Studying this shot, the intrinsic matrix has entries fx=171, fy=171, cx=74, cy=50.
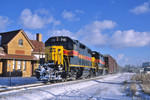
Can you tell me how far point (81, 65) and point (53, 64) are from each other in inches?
222

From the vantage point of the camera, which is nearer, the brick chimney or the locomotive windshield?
the locomotive windshield

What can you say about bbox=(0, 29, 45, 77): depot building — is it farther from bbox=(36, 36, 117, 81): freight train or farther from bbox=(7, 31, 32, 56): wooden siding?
bbox=(36, 36, 117, 81): freight train

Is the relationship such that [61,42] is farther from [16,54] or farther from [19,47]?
[19,47]

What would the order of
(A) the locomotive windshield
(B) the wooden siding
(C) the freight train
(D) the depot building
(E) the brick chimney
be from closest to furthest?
1. (C) the freight train
2. (A) the locomotive windshield
3. (D) the depot building
4. (B) the wooden siding
5. (E) the brick chimney

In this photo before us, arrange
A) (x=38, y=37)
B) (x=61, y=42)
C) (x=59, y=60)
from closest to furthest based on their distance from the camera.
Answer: (x=59, y=60)
(x=61, y=42)
(x=38, y=37)

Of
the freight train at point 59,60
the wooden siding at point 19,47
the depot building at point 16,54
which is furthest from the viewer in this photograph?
the wooden siding at point 19,47

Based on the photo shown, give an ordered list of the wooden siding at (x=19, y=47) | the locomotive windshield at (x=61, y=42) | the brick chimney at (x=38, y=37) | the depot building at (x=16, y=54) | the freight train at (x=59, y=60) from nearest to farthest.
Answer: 1. the freight train at (x=59, y=60)
2. the locomotive windshield at (x=61, y=42)
3. the depot building at (x=16, y=54)
4. the wooden siding at (x=19, y=47)
5. the brick chimney at (x=38, y=37)

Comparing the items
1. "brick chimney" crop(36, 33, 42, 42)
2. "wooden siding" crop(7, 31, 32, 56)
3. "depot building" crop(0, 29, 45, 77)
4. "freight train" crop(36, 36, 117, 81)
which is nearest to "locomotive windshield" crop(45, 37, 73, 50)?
"freight train" crop(36, 36, 117, 81)

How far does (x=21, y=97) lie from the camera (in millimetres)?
8289

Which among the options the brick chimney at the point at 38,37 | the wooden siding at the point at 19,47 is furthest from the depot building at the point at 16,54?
the brick chimney at the point at 38,37

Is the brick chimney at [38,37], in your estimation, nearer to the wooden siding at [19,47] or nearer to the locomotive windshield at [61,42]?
the wooden siding at [19,47]

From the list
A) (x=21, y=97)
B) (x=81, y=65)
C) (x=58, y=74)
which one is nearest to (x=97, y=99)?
(x=21, y=97)

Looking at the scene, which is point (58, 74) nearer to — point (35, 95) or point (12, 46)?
point (35, 95)

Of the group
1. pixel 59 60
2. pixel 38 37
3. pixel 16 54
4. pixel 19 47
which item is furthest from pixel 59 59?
pixel 38 37
